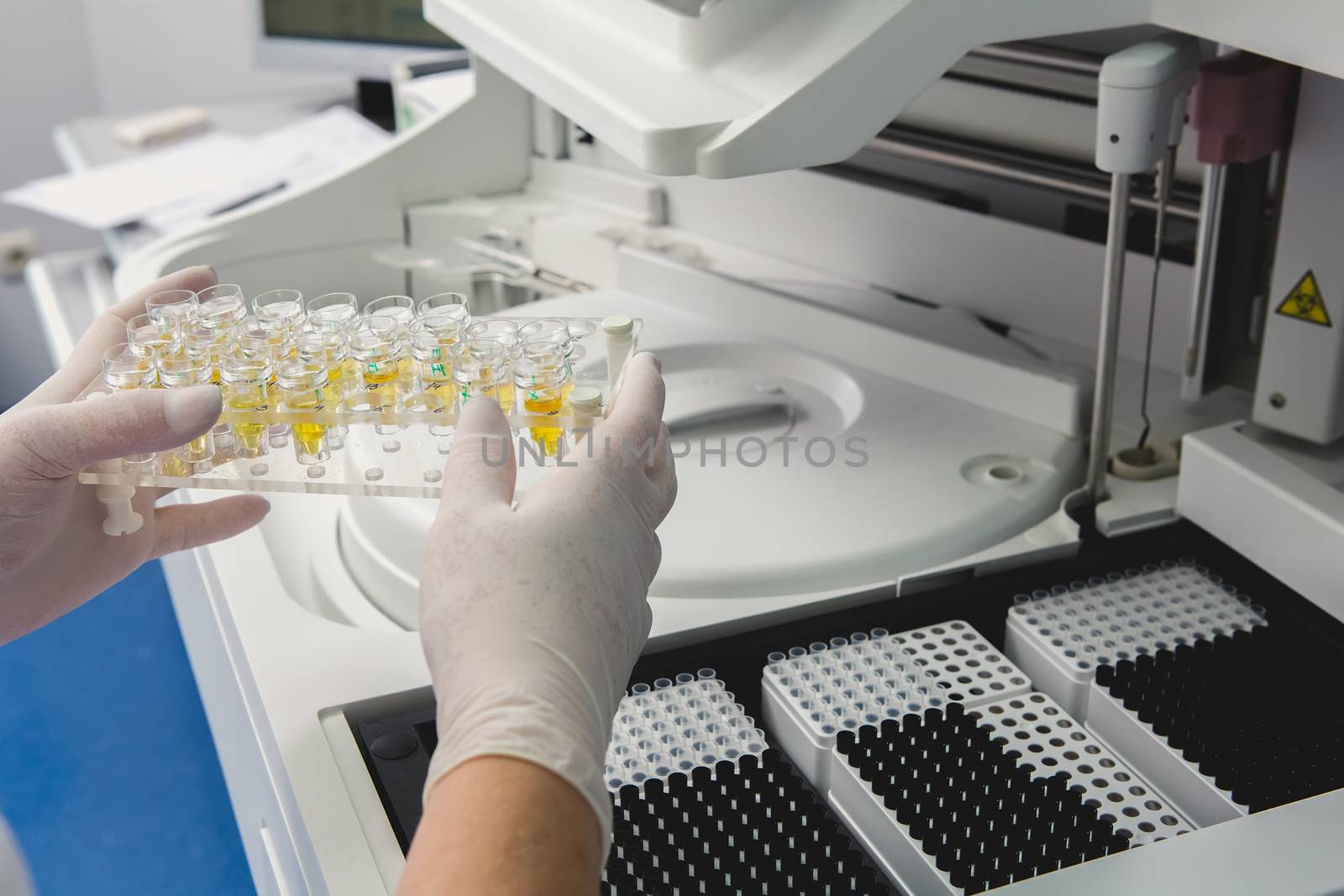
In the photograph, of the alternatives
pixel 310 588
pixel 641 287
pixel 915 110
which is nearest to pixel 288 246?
pixel 641 287

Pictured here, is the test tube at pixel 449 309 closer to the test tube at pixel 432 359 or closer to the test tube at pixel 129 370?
the test tube at pixel 432 359

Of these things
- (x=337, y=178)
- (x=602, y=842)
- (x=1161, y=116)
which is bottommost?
(x=602, y=842)

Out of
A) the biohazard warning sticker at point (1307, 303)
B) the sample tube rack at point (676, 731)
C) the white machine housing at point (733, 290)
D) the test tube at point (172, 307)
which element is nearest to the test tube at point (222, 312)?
the test tube at point (172, 307)

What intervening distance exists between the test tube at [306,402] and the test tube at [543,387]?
0.16 metres

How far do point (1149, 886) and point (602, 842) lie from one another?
0.33 meters

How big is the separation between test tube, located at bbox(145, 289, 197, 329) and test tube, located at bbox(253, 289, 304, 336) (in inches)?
2.2

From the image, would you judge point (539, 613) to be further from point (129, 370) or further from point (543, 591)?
point (129, 370)

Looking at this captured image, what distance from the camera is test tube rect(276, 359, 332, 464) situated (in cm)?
98

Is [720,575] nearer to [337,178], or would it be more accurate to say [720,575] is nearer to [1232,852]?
[1232,852]

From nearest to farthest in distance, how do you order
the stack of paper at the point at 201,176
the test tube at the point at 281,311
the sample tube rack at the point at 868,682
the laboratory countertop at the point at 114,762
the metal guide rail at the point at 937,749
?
1. the metal guide rail at the point at 937,749
2. the sample tube rack at the point at 868,682
3. the test tube at the point at 281,311
4. the laboratory countertop at the point at 114,762
5. the stack of paper at the point at 201,176

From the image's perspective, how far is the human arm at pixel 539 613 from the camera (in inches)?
26.7

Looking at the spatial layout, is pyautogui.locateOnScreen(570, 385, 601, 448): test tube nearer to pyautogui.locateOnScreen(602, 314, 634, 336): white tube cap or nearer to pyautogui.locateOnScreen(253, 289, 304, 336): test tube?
pyautogui.locateOnScreen(602, 314, 634, 336): white tube cap

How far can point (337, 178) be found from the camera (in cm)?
185

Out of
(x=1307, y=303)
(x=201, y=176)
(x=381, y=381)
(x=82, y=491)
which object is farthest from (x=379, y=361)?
(x=201, y=176)
